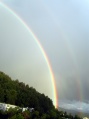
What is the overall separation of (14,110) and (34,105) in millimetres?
33988

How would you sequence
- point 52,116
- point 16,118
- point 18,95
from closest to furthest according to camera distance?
1. point 16,118
2. point 52,116
3. point 18,95

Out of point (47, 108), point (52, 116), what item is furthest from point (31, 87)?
point (52, 116)

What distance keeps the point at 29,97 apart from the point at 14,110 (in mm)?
34726

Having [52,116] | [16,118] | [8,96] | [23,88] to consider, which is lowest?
[16,118]

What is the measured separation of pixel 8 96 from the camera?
107 m

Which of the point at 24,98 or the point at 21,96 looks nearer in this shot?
the point at 24,98

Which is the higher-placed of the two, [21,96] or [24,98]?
[21,96]

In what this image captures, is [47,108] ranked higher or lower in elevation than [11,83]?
lower

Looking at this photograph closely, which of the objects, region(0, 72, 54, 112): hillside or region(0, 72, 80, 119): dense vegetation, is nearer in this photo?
region(0, 72, 80, 119): dense vegetation

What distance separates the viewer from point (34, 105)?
115 m

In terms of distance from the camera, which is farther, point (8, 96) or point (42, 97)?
point (42, 97)

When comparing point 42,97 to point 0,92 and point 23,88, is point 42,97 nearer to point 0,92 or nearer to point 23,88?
point 23,88

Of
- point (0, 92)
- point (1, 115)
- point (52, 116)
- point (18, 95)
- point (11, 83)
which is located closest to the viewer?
point (1, 115)

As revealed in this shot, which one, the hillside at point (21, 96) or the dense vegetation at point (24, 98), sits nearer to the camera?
the dense vegetation at point (24, 98)
